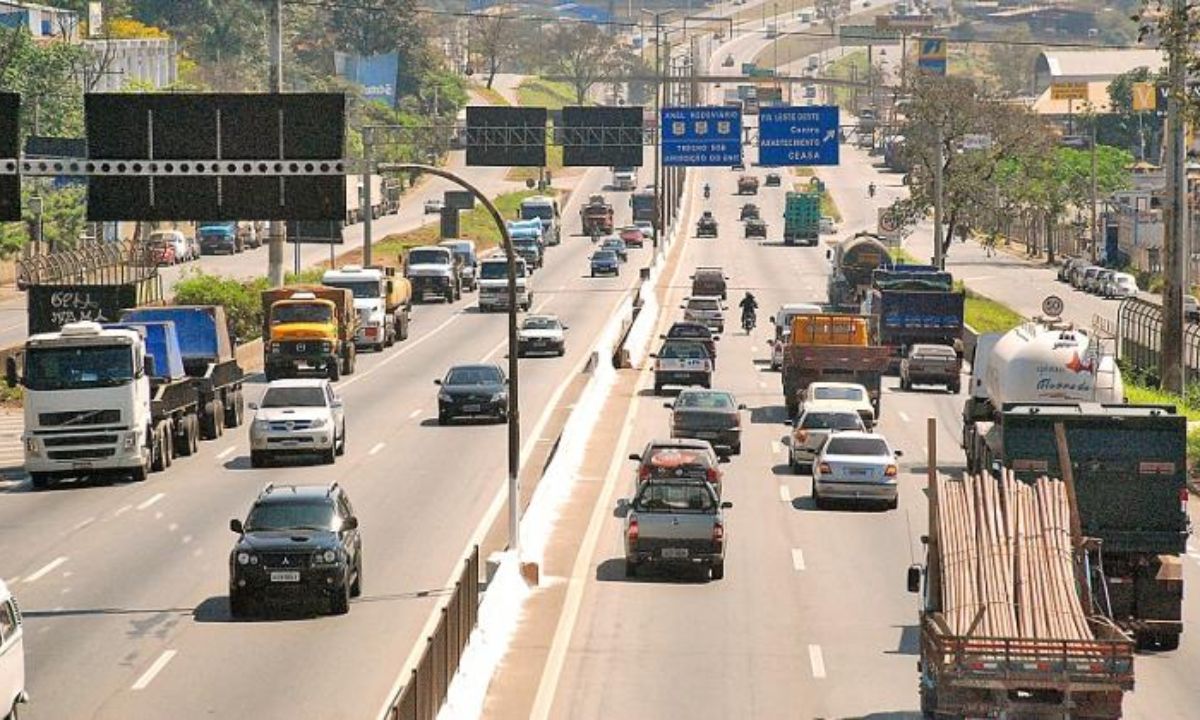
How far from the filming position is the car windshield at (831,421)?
51.2 m

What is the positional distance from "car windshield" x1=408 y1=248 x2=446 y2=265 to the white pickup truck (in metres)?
4.94

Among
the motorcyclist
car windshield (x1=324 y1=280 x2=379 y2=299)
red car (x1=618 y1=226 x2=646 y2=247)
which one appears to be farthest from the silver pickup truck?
red car (x1=618 y1=226 x2=646 y2=247)

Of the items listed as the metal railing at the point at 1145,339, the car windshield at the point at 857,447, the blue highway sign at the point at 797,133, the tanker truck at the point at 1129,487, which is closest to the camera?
the tanker truck at the point at 1129,487

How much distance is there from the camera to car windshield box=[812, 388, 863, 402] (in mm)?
56141

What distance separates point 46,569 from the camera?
37.0 m

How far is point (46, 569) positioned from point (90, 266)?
44.9 metres

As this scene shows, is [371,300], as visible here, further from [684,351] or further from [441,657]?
[441,657]

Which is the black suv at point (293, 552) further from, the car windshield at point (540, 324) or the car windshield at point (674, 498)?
the car windshield at point (540, 324)

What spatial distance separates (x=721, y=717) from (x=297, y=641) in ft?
22.4

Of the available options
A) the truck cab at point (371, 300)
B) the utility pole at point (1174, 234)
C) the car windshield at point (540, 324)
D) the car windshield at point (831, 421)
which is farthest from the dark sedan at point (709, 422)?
the truck cab at point (371, 300)

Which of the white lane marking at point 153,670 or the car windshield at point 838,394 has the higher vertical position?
the car windshield at point 838,394

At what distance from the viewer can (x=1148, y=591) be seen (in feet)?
101

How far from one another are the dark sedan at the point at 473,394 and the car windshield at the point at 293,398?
26.3 ft

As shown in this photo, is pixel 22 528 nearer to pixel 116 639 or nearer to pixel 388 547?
Result: pixel 388 547
